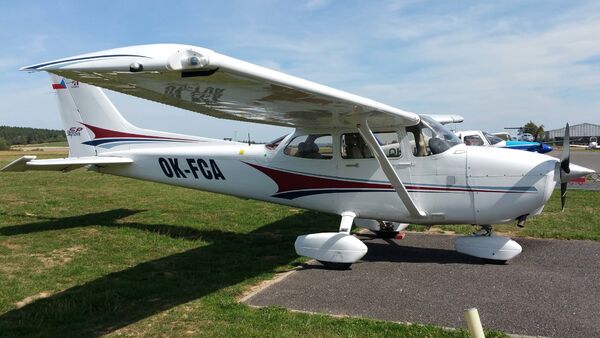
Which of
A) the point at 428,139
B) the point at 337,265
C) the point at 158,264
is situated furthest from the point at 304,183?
the point at 158,264

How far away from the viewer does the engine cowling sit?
625 centimetres

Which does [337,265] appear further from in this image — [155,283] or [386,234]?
[155,283]

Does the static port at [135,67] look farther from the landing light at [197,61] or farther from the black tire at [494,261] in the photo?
the black tire at [494,261]

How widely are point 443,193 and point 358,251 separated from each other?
152 cm

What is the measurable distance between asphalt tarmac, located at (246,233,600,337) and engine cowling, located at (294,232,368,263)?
0.65 feet

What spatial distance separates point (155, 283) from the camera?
6035 mm

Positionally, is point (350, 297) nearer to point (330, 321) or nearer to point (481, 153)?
point (330, 321)

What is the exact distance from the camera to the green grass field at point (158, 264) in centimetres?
453

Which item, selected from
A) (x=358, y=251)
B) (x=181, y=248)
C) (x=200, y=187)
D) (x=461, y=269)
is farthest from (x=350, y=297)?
(x=200, y=187)

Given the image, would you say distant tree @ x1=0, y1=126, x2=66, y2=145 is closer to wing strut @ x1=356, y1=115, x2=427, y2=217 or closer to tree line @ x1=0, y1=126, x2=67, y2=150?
tree line @ x1=0, y1=126, x2=67, y2=150

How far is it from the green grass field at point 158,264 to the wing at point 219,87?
2239 millimetres

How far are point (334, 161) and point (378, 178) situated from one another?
2.51ft

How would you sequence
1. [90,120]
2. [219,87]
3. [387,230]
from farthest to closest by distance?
[90,120], [387,230], [219,87]

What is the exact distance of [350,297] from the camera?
17.0 feet
